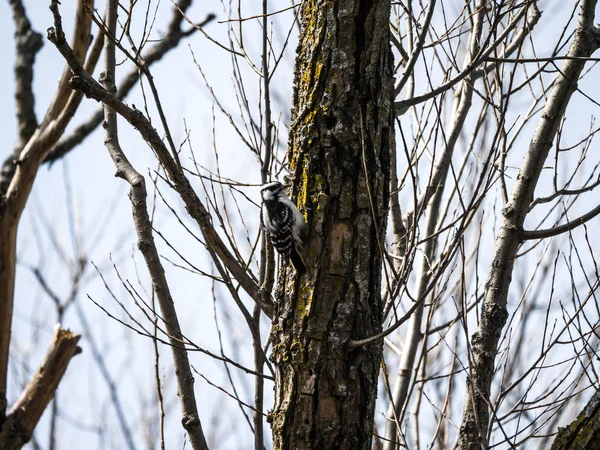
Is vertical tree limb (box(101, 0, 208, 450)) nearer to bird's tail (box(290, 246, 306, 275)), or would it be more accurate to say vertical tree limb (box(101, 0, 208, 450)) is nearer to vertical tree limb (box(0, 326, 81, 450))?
bird's tail (box(290, 246, 306, 275))

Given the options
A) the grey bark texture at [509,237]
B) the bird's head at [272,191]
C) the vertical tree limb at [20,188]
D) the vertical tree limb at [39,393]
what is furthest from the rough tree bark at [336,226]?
the vertical tree limb at [20,188]

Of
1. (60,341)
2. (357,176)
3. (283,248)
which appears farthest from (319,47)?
(60,341)

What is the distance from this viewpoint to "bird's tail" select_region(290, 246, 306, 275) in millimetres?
2932

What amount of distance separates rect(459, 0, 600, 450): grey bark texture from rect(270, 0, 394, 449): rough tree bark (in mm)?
594

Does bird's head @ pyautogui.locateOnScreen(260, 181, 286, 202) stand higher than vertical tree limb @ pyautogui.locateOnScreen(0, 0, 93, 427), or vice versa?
vertical tree limb @ pyautogui.locateOnScreen(0, 0, 93, 427)

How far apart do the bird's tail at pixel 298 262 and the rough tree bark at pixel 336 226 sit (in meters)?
0.03

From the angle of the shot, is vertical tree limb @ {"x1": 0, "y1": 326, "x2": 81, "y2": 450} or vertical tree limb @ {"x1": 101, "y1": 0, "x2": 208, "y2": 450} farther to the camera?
vertical tree limb @ {"x1": 0, "y1": 326, "x2": 81, "y2": 450}

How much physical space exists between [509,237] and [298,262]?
41.5 inches

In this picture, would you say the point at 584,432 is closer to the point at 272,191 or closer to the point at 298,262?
the point at 298,262

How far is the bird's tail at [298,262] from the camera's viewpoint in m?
2.93

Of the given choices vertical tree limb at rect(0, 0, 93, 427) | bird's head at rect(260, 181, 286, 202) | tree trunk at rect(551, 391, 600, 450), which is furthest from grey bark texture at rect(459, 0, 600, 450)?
vertical tree limb at rect(0, 0, 93, 427)

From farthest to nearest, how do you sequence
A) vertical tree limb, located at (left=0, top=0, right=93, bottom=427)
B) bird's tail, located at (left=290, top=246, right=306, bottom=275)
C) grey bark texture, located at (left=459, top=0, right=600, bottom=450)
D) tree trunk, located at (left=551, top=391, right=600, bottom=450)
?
vertical tree limb, located at (left=0, top=0, right=93, bottom=427) < grey bark texture, located at (left=459, top=0, right=600, bottom=450) < bird's tail, located at (left=290, top=246, right=306, bottom=275) < tree trunk, located at (left=551, top=391, right=600, bottom=450)

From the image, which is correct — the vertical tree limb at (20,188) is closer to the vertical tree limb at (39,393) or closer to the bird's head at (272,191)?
the vertical tree limb at (39,393)

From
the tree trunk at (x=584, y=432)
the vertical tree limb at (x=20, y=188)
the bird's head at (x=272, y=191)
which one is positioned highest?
the vertical tree limb at (x=20, y=188)
